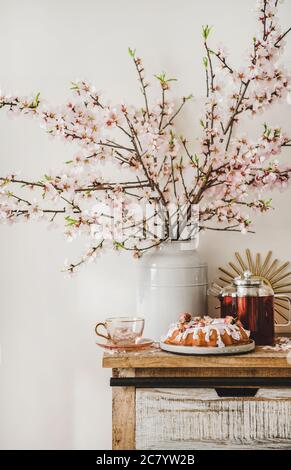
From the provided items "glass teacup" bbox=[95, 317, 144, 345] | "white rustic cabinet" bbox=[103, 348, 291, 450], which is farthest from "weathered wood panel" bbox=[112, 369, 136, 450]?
"glass teacup" bbox=[95, 317, 144, 345]

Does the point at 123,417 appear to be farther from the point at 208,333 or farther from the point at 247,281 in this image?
the point at 247,281

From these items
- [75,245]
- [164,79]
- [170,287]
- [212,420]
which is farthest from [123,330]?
[164,79]

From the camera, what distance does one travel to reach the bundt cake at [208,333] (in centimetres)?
169

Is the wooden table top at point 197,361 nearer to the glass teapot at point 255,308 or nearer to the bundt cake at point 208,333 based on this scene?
the bundt cake at point 208,333

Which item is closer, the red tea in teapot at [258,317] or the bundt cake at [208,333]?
the bundt cake at [208,333]

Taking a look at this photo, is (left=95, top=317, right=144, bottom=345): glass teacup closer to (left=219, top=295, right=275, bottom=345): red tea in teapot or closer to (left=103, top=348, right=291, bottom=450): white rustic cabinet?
(left=103, top=348, right=291, bottom=450): white rustic cabinet

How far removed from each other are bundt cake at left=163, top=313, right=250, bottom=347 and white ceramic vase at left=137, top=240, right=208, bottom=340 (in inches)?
6.9

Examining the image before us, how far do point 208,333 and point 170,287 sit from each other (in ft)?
0.93

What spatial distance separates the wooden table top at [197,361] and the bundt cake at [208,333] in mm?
44

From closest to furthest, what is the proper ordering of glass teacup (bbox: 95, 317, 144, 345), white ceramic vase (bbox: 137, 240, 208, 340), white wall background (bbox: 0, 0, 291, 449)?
glass teacup (bbox: 95, 317, 144, 345) → white ceramic vase (bbox: 137, 240, 208, 340) → white wall background (bbox: 0, 0, 291, 449)

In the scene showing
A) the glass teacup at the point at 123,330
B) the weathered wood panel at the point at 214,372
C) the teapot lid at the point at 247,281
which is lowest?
the weathered wood panel at the point at 214,372

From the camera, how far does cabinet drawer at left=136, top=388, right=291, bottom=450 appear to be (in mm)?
1663

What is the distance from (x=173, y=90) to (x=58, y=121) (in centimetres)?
48

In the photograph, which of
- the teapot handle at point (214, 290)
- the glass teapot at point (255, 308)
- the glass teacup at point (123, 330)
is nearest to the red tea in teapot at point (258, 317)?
the glass teapot at point (255, 308)
